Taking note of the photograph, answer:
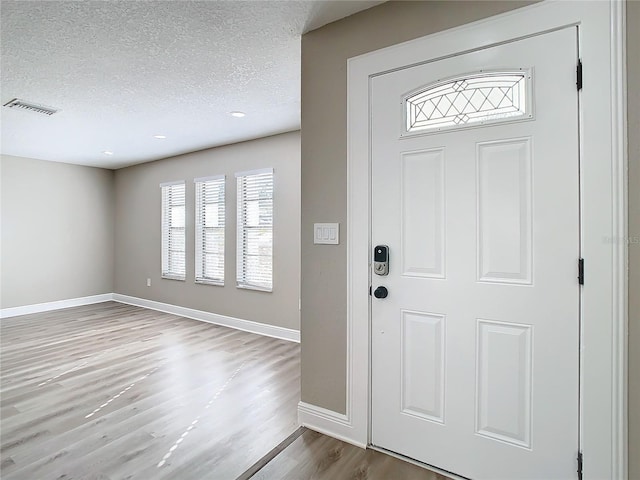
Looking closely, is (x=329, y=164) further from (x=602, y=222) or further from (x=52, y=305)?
(x=52, y=305)

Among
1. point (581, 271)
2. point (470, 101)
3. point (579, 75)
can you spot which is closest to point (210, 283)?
point (470, 101)

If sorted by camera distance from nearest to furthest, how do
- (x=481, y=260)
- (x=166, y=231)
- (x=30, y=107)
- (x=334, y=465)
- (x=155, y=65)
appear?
(x=481, y=260), (x=334, y=465), (x=155, y=65), (x=30, y=107), (x=166, y=231)

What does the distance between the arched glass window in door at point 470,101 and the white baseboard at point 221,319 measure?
3.10 meters

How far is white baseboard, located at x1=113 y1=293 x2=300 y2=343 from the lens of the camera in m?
4.37

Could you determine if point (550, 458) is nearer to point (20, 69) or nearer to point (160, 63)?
point (160, 63)

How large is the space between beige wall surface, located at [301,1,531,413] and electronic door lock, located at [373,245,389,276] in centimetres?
21

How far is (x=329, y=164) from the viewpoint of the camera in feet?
7.17

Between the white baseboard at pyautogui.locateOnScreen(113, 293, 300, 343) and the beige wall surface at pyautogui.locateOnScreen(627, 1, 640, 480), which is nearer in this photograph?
the beige wall surface at pyautogui.locateOnScreen(627, 1, 640, 480)

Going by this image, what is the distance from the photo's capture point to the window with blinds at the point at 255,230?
4551mm

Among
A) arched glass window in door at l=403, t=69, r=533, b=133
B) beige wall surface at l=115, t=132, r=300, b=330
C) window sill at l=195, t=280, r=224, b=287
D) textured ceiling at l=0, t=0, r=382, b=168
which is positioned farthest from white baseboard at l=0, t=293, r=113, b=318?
arched glass window in door at l=403, t=69, r=533, b=133

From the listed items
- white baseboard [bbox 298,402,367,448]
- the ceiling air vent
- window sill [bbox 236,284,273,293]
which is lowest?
white baseboard [bbox 298,402,367,448]

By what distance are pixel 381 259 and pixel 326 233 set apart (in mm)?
408

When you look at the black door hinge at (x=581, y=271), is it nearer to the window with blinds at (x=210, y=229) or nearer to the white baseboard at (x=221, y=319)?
the white baseboard at (x=221, y=319)

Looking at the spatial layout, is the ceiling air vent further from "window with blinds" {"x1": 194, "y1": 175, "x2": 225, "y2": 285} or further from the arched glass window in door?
the arched glass window in door
